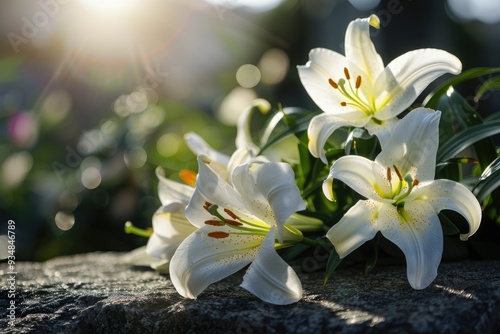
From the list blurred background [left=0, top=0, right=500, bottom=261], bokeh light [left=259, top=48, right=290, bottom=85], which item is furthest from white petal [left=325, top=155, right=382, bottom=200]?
bokeh light [left=259, top=48, right=290, bottom=85]

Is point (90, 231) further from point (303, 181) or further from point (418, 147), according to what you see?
point (418, 147)

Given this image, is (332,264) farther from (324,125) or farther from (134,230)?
(134,230)

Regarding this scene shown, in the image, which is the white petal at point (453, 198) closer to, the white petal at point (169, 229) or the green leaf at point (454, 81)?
the green leaf at point (454, 81)

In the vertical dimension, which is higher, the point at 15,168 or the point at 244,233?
the point at 15,168

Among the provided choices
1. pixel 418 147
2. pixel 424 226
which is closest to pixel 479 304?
pixel 424 226

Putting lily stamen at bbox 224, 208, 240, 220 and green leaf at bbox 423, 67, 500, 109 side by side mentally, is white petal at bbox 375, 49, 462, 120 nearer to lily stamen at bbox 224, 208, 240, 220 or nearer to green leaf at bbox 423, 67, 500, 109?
green leaf at bbox 423, 67, 500, 109

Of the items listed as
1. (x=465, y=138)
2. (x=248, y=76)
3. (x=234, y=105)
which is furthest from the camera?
(x=248, y=76)

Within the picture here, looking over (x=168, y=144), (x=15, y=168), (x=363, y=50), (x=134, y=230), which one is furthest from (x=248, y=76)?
(x=363, y=50)
